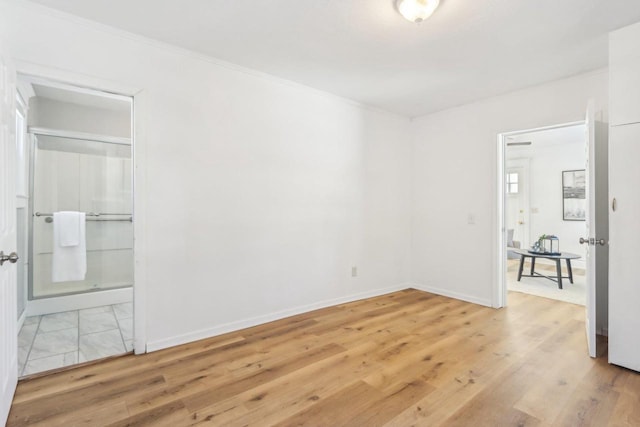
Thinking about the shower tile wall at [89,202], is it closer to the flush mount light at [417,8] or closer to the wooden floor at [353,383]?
the wooden floor at [353,383]

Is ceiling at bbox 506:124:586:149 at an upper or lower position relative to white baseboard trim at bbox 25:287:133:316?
upper

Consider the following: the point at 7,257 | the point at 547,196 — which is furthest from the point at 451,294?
the point at 547,196

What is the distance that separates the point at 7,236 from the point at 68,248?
7.02 feet

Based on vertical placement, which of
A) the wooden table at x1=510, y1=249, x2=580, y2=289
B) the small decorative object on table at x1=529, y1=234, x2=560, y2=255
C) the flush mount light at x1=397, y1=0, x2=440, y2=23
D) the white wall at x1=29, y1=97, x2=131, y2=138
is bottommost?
the wooden table at x1=510, y1=249, x2=580, y2=289

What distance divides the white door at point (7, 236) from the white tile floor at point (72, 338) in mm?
440

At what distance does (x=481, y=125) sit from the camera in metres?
3.84

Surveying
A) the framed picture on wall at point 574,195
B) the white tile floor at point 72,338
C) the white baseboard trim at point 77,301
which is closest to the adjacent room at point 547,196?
the framed picture on wall at point 574,195

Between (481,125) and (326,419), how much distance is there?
11.6 feet

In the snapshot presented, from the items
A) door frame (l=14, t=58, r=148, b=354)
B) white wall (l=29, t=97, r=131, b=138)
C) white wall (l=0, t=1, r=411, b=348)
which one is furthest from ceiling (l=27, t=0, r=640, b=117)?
white wall (l=29, t=97, r=131, b=138)

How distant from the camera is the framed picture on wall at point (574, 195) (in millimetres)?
6250

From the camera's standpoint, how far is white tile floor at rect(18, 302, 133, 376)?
7.92 feet

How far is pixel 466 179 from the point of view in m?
3.99

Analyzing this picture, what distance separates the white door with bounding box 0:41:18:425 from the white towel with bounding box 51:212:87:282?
5.90ft

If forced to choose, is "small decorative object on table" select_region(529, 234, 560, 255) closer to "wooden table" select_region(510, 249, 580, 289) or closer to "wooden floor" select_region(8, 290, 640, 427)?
"wooden table" select_region(510, 249, 580, 289)
